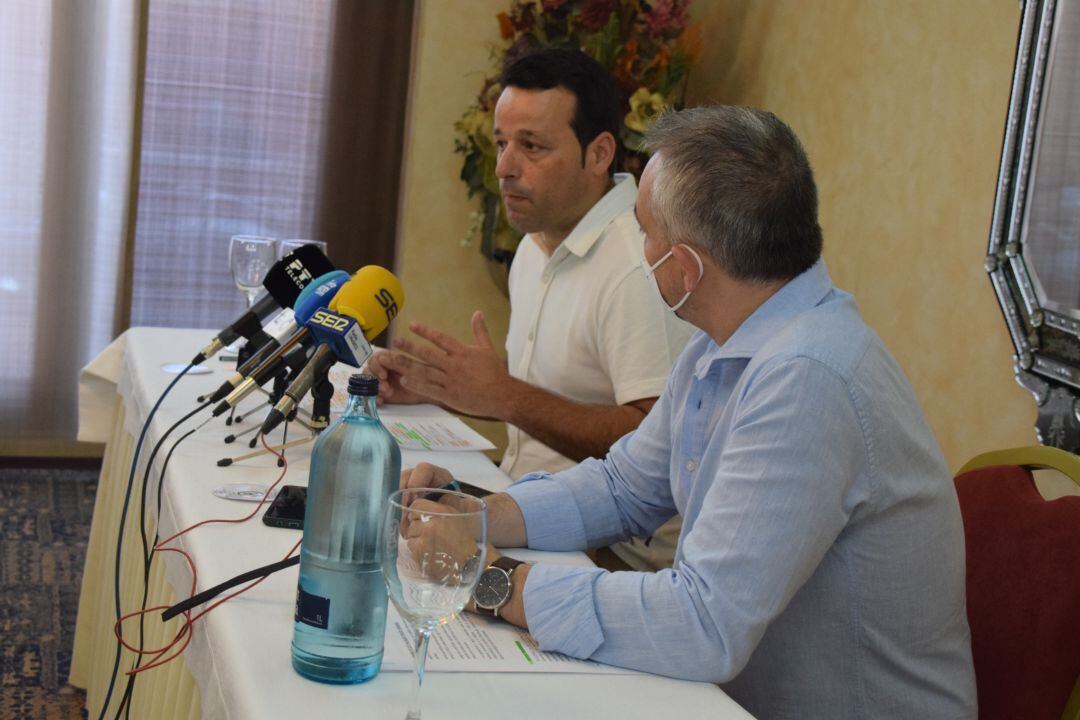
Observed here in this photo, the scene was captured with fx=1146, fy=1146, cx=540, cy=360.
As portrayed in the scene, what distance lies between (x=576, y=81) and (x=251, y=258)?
2.61 ft

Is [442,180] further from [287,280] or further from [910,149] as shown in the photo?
[287,280]

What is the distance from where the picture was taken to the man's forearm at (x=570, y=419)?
2172 millimetres

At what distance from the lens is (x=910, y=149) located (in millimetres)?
2770

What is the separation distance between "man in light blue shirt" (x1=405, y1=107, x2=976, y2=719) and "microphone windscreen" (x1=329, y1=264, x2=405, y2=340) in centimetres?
27

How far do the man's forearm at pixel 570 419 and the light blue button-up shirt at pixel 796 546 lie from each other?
1.87 ft

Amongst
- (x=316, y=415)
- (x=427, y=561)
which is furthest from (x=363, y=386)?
(x=316, y=415)

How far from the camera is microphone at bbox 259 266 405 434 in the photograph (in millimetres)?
1634

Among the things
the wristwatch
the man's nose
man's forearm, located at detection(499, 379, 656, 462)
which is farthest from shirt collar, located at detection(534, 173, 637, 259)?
the wristwatch

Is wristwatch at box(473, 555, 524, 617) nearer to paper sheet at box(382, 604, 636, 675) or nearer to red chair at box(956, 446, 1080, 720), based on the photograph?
paper sheet at box(382, 604, 636, 675)

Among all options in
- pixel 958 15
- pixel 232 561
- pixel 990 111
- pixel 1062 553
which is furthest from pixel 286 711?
pixel 958 15

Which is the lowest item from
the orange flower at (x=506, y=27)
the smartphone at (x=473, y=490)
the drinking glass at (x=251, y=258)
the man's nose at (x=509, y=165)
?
the smartphone at (x=473, y=490)

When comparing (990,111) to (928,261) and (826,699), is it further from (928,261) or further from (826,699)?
(826,699)

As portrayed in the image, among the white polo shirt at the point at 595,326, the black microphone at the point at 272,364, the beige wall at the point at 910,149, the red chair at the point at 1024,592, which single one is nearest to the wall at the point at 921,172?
the beige wall at the point at 910,149

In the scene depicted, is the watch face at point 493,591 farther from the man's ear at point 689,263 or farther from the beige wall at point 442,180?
the beige wall at point 442,180
